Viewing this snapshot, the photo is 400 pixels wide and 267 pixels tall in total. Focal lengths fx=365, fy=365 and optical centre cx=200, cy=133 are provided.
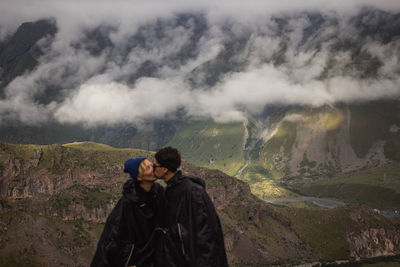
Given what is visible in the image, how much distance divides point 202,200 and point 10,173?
180 metres

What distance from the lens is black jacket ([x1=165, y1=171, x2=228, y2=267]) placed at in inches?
464

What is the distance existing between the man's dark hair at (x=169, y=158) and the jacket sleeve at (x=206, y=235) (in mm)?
1232

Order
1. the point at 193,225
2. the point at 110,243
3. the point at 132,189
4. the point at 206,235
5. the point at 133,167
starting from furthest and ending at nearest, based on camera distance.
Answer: the point at 132,189, the point at 133,167, the point at 110,243, the point at 193,225, the point at 206,235

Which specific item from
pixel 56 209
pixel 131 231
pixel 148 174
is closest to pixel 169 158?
pixel 148 174

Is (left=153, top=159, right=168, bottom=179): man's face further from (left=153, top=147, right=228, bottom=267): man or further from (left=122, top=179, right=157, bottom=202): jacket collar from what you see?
(left=122, top=179, right=157, bottom=202): jacket collar

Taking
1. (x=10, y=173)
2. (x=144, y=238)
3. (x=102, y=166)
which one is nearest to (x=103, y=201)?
(x=102, y=166)

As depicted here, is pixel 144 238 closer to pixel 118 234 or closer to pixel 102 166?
pixel 118 234

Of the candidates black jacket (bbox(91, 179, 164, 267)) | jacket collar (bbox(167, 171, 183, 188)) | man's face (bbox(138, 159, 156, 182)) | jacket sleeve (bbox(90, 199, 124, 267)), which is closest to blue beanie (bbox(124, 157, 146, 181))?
man's face (bbox(138, 159, 156, 182))

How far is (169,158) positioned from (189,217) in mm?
2105

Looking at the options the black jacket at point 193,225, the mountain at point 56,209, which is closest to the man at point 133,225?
the black jacket at point 193,225

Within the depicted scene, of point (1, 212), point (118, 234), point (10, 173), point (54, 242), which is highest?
point (118, 234)

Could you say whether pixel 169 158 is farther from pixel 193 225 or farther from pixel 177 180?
pixel 193 225

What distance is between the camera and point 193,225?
12102mm

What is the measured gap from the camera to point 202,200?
12.2 m
